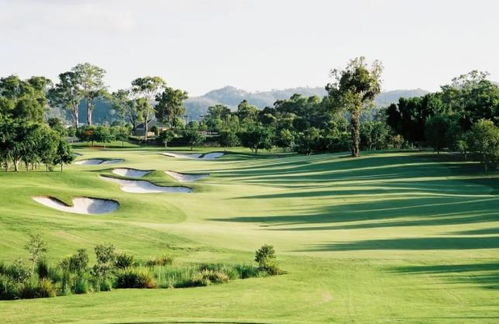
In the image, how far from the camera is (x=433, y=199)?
43.2m

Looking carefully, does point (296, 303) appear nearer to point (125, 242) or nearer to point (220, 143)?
point (125, 242)

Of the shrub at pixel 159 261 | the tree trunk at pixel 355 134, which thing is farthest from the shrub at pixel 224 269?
the tree trunk at pixel 355 134

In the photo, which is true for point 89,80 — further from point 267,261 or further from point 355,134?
point 267,261

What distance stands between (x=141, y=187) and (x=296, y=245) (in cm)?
3094

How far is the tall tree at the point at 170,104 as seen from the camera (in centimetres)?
17500

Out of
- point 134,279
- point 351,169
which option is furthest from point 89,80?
point 134,279

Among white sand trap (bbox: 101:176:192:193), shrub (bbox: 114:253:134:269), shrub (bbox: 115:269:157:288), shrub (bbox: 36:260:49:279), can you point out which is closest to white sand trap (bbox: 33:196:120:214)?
white sand trap (bbox: 101:176:192:193)

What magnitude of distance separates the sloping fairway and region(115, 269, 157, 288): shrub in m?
0.95

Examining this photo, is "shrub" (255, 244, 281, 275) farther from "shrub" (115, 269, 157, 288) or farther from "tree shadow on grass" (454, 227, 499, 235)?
"tree shadow on grass" (454, 227, 499, 235)

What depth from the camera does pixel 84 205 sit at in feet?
127

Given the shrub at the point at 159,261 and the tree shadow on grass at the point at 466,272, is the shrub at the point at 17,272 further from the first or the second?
the tree shadow on grass at the point at 466,272

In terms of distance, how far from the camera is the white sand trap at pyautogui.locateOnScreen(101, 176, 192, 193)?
52.8 metres

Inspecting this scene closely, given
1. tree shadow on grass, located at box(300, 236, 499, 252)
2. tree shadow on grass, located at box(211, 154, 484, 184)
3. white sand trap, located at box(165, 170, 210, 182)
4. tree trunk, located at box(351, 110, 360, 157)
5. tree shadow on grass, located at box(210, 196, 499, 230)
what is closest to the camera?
tree shadow on grass, located at box(300, 236, 499, 252)

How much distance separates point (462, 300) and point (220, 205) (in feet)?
91.6
